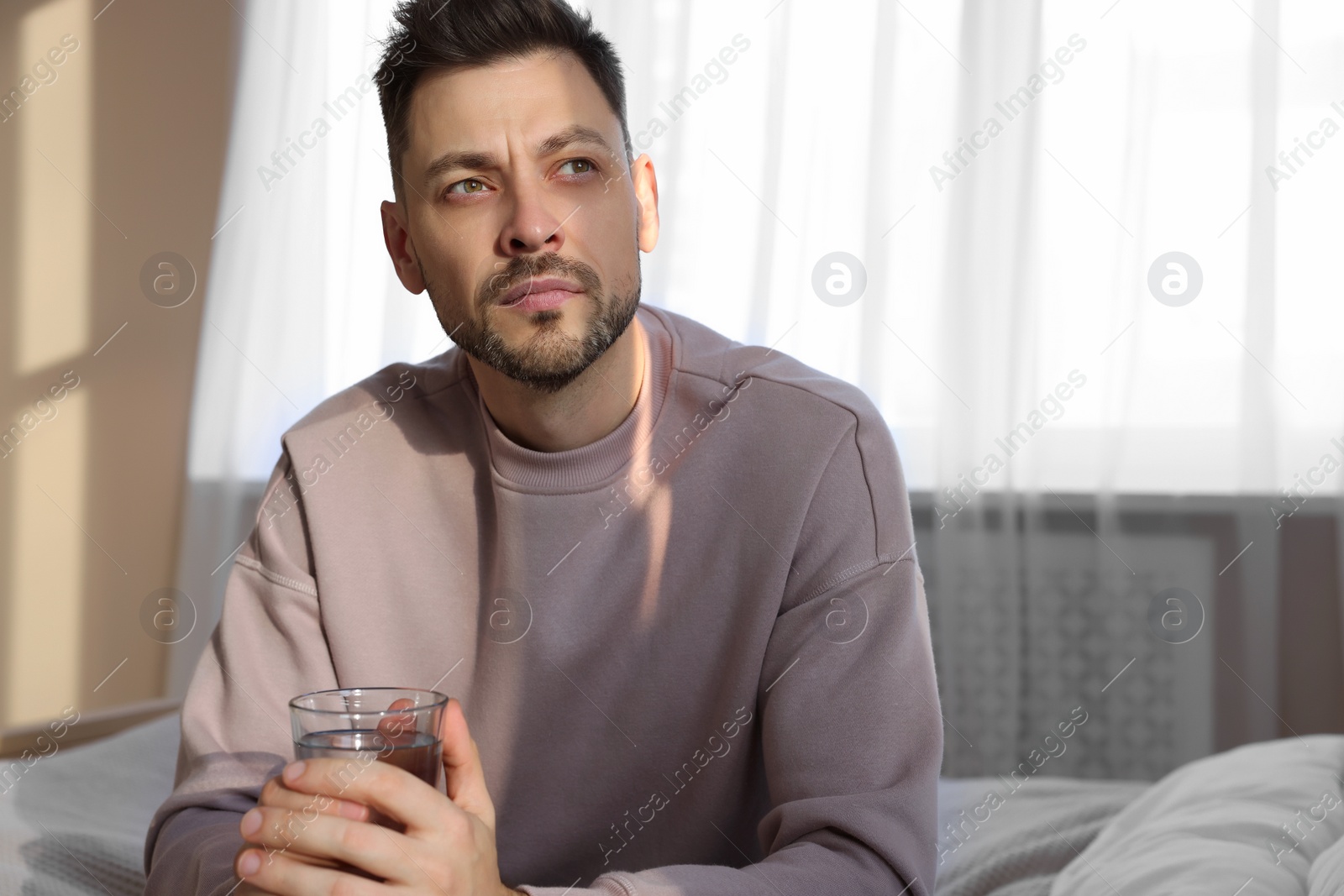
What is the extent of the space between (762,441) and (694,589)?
7.0 inches

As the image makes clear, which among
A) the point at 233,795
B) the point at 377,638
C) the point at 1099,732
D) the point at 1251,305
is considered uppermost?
the point at 1251,305

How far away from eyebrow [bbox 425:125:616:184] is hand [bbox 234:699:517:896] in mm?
697

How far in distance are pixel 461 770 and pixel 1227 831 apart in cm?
83

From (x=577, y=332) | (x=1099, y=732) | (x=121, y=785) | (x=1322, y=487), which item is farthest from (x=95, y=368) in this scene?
(x=1322, y=487)

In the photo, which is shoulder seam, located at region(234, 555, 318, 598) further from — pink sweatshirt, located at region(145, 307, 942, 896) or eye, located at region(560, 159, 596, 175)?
eye, located at region(560, 159, 596, 175)

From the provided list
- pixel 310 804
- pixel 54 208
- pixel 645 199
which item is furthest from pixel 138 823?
pixel 54 208

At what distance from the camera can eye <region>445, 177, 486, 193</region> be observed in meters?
1.23

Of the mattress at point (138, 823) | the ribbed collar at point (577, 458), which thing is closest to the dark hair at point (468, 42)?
the ribbed collar at point (577, 458)

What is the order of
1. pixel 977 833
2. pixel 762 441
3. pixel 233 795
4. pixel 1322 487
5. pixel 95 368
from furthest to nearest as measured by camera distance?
pixel 95 368 < pixel 1322 487 < pixel 977 833 < pixel 762 441 < pixel 233 795

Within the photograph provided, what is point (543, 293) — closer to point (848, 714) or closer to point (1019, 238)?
point (848, 714)

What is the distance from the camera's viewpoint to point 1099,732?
2.56 m

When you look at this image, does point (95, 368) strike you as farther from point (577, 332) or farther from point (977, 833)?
point (977, 833)

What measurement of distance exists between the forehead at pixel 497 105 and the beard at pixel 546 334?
0.47 feet

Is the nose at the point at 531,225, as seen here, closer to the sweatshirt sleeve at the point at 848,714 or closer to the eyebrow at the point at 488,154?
the eyebrow at the point at 488,154
